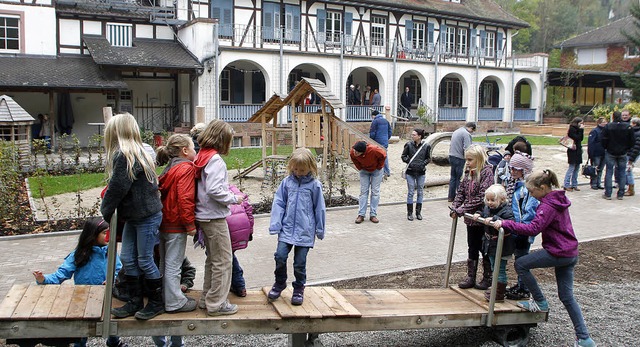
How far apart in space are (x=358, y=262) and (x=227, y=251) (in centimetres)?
407

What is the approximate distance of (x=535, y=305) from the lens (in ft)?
19.2

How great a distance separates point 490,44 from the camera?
4238 centimetres

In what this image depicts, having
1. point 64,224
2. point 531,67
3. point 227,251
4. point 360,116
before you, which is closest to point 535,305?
point 227,251

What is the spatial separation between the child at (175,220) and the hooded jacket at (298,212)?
851mm

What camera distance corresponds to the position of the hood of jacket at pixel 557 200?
18.8 ft

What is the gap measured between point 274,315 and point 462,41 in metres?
38.3

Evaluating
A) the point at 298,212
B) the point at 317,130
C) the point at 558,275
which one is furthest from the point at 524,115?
the point at 298,212

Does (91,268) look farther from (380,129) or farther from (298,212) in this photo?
(380,129)

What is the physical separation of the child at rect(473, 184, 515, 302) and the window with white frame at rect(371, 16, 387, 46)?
3061 cm

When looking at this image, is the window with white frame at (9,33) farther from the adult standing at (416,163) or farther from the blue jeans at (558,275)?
the blue jeans at (558,275)

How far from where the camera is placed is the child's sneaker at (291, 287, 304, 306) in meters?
5.37

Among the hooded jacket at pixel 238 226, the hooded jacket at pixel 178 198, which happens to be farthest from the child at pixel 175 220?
the hooded jacket at pixel 238 226

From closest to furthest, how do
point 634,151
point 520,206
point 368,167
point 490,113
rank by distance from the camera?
point 520,206 → point 368,167 → point 634,151 → point 490,113

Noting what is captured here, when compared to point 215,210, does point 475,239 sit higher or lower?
lower
